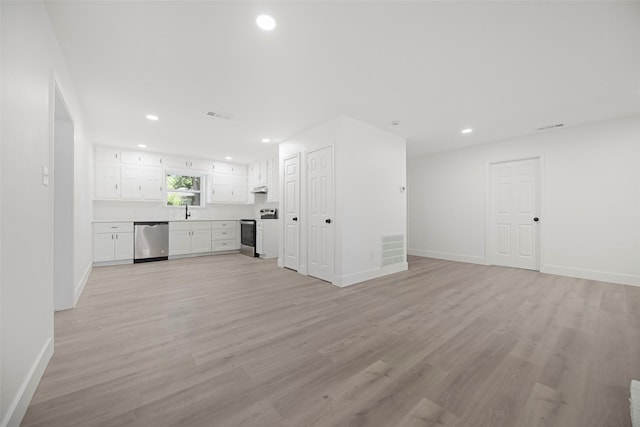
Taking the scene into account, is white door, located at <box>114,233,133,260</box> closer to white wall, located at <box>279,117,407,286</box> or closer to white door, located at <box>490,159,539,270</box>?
white wall, located at <box>279,117,407,286</box>

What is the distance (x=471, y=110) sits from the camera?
3.54 metres

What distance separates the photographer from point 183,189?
21.5 ft

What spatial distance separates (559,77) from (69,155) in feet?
17.8

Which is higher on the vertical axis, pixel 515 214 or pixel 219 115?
pixel 219 115

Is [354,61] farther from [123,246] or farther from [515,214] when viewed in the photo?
[123,246]

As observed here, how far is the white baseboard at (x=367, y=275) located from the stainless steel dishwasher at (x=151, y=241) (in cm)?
432

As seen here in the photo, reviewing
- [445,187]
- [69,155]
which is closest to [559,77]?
[445,187]

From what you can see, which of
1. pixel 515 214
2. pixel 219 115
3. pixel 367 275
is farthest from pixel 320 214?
pixel 515 214

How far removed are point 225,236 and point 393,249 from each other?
450 centimetres

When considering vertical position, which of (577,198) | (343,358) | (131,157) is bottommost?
(343,358)

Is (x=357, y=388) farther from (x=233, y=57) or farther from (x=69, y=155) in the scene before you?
(x=69, y=155)

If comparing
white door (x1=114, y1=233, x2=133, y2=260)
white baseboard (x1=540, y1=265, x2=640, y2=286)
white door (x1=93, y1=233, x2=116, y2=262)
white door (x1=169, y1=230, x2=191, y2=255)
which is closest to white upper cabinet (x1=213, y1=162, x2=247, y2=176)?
white door (x1=169, y1=230, x2=191, y2=255)

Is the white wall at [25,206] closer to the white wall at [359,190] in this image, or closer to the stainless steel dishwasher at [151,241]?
the white wall at [359,190]

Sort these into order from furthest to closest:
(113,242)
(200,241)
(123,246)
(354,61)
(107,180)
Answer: (200,241)
(107,180)
(123,246)
(113,242)
(354,61)
